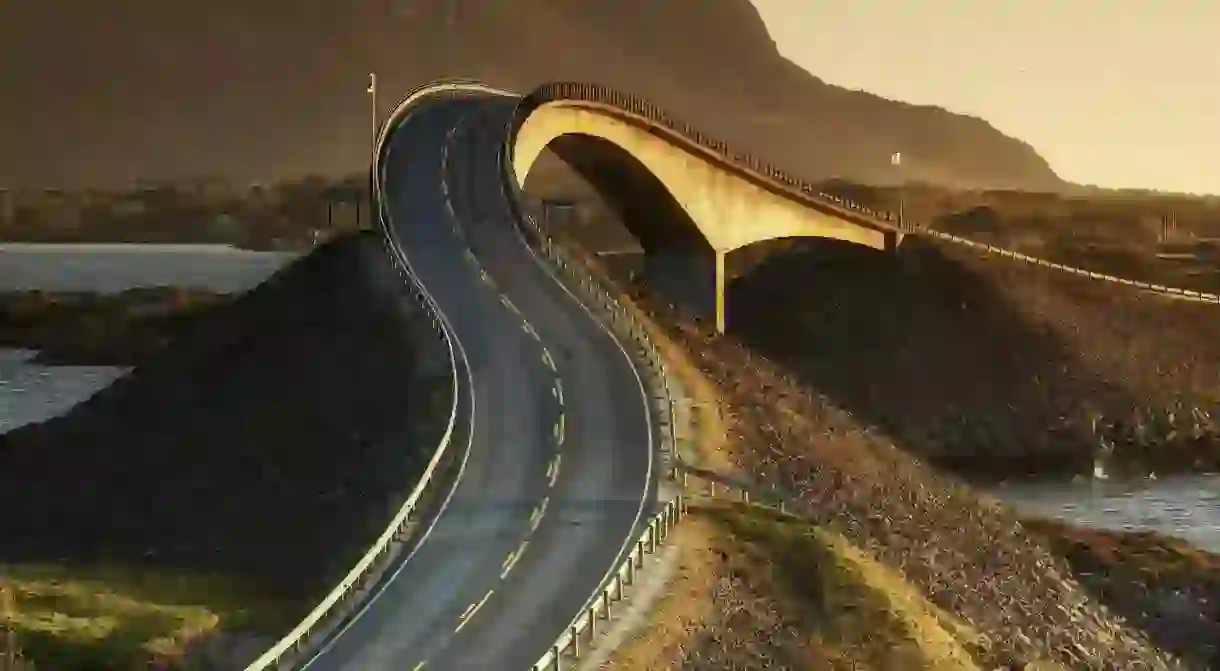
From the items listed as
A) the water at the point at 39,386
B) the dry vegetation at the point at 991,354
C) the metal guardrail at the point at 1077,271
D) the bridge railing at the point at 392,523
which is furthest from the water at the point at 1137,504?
the water at the point at 39,386

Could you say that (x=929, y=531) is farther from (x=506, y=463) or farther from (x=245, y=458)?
(x=245, y=458)

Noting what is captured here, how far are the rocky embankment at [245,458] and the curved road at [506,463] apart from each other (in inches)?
91.9

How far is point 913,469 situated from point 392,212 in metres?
26.2

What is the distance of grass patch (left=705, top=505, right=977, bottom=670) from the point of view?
1266 inches

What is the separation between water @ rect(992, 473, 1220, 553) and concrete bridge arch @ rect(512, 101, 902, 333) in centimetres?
2265

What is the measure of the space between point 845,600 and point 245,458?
23328 millimetres

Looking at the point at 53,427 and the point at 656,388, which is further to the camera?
the point at 53,427

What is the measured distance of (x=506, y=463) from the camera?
133ft

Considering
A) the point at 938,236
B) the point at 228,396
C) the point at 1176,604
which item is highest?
the point at 938,236

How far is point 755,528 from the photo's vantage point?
36.6 metres

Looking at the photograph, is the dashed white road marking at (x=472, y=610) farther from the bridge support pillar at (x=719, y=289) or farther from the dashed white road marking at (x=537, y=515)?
the bridge support pillar at (x=719, y=289)

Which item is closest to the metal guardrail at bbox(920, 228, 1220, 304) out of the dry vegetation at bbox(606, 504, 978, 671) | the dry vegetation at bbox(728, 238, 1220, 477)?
the dry vegetation at bbox(728, 238, 1220, 477)

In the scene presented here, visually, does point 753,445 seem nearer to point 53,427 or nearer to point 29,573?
point 29,573

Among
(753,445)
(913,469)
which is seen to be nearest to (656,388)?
(753,445)
